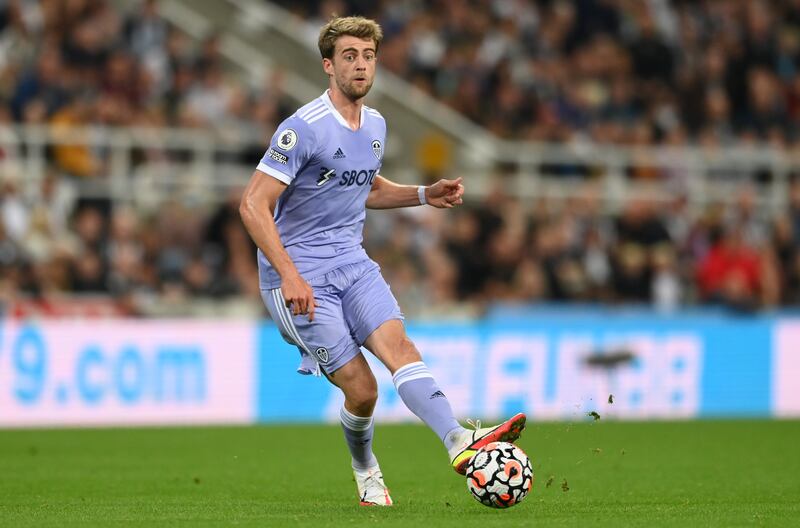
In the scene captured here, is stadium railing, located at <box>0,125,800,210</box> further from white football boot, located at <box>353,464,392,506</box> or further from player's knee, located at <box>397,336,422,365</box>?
player's knee, located at <box>397,336,422,365</box>

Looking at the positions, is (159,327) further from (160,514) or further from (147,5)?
(160,514)

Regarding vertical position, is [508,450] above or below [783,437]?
above

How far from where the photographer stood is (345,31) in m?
7.96

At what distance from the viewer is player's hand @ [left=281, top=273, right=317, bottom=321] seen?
24.7 feet

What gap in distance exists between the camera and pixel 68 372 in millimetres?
16047

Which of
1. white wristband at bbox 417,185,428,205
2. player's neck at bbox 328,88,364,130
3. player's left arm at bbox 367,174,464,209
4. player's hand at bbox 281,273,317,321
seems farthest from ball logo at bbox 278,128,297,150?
white wristband at bbox 417,185,428,205

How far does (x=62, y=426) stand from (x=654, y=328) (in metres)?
6.88

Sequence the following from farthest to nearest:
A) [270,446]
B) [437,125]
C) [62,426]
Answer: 1. [437,125]
2. [62,426]
3. [270,446]

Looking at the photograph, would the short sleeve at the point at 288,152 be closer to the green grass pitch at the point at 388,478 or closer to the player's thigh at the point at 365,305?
the player's thigh at the point at 365,305

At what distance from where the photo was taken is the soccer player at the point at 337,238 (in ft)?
25.3

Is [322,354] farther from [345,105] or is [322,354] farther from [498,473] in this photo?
[345,105]

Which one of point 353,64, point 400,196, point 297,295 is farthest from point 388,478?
point 353,64

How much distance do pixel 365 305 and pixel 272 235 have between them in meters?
0.67

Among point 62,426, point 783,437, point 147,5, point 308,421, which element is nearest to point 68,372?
point 62,426
